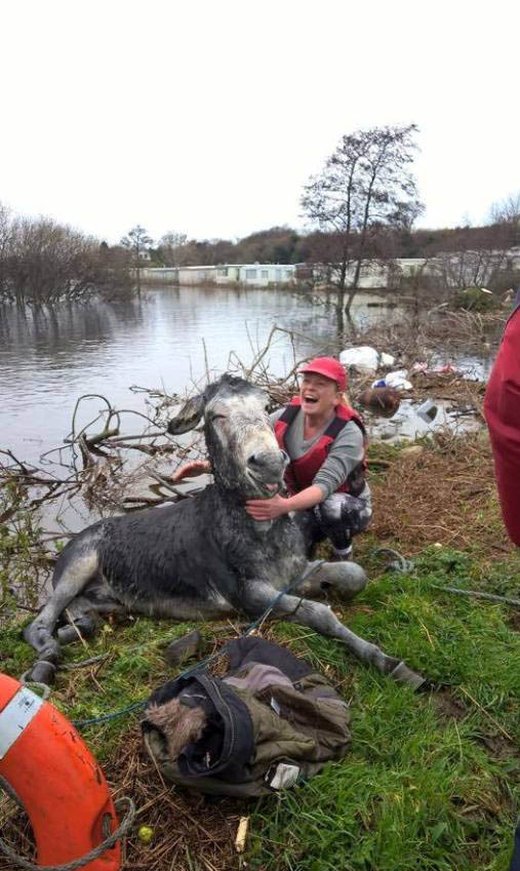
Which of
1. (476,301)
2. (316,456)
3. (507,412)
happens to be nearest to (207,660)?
(316,456)

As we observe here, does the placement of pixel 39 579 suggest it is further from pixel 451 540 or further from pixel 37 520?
pixel 451 540

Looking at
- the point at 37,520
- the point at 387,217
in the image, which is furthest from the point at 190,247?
the point at 37,520

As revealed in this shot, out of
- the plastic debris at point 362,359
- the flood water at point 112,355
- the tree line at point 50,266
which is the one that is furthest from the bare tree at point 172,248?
the plastic debris at point 362,359

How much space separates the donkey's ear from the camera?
4.09 metres

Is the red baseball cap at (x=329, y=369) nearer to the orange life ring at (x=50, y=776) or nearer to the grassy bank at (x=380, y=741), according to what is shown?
the grassy bank at (x=380, y=741)

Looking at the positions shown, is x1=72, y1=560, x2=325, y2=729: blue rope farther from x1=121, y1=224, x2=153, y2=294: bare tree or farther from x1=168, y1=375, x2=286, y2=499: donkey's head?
x1=121, y1=224, x2=153, y2=294: bare tree

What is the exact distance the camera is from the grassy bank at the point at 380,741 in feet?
7.86

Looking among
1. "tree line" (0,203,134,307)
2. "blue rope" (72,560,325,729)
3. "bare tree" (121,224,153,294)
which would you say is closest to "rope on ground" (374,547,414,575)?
"blue rope" (72,560,325,729)

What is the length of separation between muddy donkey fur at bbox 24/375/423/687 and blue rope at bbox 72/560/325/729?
24mm

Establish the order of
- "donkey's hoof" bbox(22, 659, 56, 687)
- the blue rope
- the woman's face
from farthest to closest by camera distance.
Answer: the woman's face, "donkey's hoof" bbox(22, 659, 56, 687), the blue rope

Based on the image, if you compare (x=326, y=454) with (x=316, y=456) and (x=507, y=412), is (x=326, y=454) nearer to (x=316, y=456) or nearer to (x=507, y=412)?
(x=316, y=456)

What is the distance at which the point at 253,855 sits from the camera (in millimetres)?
2369

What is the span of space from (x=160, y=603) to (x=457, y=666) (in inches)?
81.1

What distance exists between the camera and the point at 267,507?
376 cm
